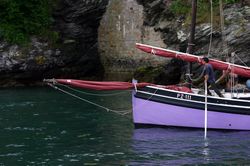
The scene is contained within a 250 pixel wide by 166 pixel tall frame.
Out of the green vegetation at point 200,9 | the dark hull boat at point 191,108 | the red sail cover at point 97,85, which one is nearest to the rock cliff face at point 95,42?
the green vegetation at point 200,9

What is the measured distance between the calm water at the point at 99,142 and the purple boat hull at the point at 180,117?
1.06ft

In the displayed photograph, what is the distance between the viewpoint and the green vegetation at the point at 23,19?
130ft

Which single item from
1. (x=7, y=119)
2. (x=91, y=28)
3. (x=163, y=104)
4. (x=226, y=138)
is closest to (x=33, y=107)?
(x=7, y=119)

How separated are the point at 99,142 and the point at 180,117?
362 centimetres

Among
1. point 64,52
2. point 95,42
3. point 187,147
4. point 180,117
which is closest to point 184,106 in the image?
point 180,117

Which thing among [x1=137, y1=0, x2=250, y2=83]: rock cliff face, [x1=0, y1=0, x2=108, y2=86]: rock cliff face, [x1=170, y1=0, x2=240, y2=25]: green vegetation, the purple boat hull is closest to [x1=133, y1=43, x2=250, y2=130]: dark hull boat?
the purple boat hull

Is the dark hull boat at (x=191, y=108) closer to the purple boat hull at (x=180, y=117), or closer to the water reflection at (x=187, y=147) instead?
the purple boat hull at (x=180, y=117)

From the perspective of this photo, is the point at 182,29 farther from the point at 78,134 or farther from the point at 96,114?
the point at 78,134

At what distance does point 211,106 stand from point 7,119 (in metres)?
9.04

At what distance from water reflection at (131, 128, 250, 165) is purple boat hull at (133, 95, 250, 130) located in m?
0.29

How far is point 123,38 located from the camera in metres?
42.2

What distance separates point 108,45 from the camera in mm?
43031

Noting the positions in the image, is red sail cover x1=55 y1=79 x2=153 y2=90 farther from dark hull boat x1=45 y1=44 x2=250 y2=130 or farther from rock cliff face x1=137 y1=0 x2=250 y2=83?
rock cliff face x1=137 y1=0 x2=250 y2=83

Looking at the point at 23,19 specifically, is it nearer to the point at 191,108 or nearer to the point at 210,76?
the point at 210,76
